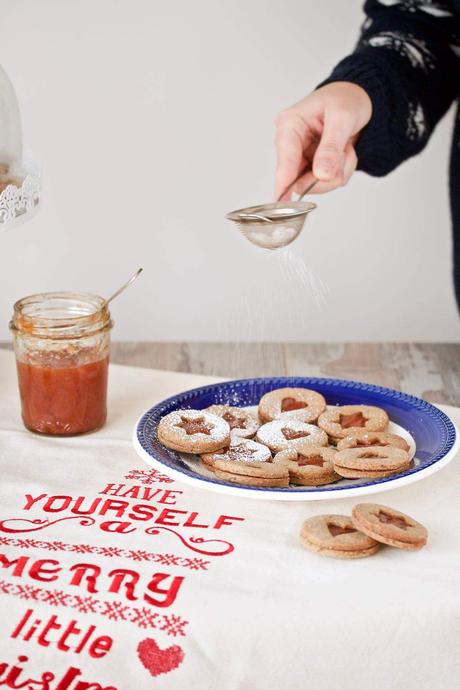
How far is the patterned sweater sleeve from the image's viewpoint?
56.0 inches

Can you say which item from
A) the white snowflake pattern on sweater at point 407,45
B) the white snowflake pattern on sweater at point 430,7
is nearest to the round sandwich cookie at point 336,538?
the white snowflake pattern on sweater at point 407,45

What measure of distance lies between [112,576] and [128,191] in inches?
58.7

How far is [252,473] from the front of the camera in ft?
2.81

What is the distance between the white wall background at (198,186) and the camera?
2.03 meters

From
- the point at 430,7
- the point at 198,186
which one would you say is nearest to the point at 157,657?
the point at 430,7

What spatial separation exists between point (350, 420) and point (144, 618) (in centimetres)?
40

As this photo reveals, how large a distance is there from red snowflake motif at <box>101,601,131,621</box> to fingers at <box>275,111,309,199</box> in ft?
2.36

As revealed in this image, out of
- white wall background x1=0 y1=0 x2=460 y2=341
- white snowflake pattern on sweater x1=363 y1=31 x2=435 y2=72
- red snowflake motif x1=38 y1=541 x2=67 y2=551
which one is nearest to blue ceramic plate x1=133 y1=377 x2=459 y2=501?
red snowflake motif x1=38 y1=541 x2=67 y2=551

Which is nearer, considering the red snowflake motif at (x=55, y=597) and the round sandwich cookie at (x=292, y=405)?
the red snowflake motif at (x=55, y=597)

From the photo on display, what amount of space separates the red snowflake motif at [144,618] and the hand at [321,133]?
2.14 ft

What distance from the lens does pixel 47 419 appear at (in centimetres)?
107

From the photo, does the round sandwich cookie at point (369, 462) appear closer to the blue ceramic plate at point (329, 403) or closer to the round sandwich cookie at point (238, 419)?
the blue ceramic plate at point (329, 403)

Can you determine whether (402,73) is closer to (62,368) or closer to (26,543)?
Answer: (62,368)

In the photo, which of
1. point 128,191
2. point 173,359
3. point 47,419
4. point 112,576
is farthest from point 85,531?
point 128,191
